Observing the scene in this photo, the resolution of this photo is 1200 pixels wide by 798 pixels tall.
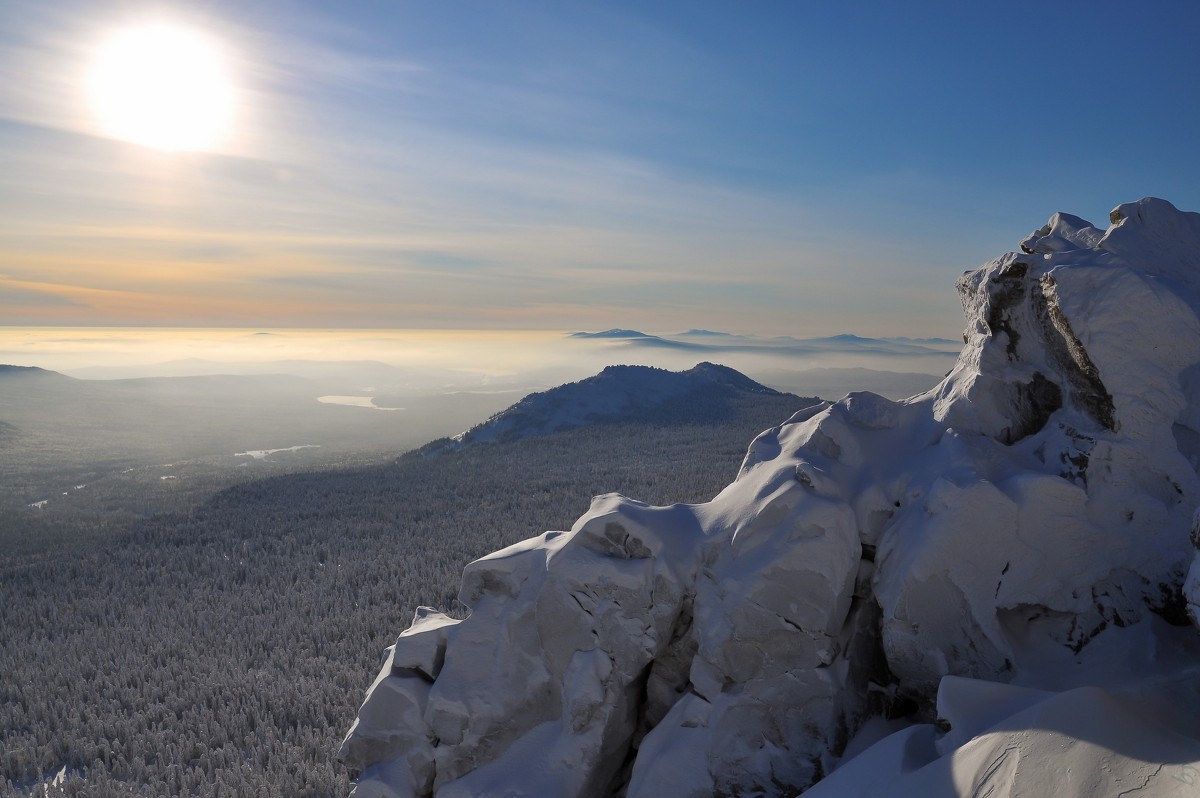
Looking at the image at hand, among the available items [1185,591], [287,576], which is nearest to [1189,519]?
[1185,591]

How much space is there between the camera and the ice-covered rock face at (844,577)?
25.1 ft

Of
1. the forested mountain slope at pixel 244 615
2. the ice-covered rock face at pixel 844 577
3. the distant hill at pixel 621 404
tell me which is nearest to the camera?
the ice-covered rock face at pixel 844 577

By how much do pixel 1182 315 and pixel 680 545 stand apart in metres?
6.13

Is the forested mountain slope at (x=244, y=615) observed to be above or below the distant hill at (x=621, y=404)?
below

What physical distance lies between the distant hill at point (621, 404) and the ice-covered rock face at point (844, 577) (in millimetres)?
44538

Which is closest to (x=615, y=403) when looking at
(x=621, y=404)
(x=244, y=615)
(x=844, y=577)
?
(x=621, y=404)

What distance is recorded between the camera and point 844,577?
26.2 feet

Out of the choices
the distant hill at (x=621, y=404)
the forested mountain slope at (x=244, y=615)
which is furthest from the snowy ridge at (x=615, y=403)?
the forested mountain slope at (x=244, y=615)

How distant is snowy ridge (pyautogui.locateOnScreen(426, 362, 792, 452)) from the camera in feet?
181

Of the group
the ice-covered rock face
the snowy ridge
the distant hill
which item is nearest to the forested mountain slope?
the ice-covered rock face

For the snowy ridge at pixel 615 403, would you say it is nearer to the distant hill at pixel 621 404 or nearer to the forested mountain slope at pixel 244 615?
the distant hill at pixel 621 404

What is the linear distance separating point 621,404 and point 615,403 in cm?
50

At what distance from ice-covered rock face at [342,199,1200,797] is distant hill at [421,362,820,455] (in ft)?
146

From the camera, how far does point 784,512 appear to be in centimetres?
828
